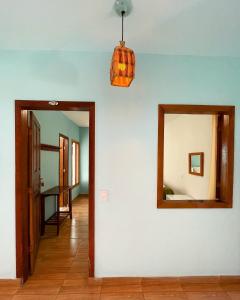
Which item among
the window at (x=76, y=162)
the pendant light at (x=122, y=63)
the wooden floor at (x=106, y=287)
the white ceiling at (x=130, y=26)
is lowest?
the wooden floor at (x=106, y=287)

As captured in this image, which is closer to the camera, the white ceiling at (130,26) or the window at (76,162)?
the white ceiling at (130,26)

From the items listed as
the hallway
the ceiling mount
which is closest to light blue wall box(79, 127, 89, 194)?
the hallway

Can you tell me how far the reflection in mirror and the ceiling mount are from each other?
56.6 inches

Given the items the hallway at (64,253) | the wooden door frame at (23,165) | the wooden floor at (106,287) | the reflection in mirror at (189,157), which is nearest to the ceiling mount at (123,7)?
the wooden door frame at (23,165)

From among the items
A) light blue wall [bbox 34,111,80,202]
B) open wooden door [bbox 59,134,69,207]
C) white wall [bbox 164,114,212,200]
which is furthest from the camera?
open wooden door [bbox 59,134,69,207]

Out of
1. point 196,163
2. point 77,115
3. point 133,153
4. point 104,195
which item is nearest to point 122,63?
point 133,153

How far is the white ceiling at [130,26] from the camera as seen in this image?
5.16 feet

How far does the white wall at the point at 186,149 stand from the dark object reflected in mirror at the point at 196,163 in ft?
0.22

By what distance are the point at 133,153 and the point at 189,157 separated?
5.72 feet

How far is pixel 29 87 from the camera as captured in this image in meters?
2.18

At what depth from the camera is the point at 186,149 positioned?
364cm

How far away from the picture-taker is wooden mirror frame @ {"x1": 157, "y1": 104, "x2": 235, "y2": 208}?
7.38 feet

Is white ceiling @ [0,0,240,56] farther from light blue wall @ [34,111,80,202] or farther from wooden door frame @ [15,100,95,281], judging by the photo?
light blue wall @ [34,111,80,202]

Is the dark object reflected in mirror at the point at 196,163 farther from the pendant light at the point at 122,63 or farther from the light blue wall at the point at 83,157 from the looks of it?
the light blue wall at the point at 83,157
